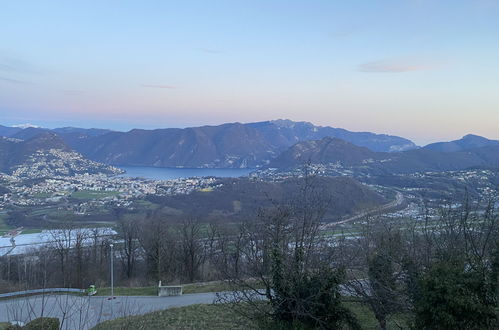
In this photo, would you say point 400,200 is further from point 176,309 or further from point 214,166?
point 214,166

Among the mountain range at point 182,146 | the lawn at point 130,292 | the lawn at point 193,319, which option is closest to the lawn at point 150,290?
the lawn at point 130,292

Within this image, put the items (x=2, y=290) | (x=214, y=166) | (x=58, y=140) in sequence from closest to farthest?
1. (x=2, y=290)
2. (x=58, y=140)
3. (x=214, y=166)

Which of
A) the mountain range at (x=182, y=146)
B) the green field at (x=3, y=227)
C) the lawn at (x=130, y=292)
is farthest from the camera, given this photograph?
the mountain range at (x=182, y=146)

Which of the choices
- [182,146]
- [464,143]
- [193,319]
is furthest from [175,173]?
[464,143]

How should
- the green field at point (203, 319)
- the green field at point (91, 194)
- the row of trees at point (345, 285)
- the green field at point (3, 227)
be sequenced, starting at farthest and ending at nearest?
the green field at point (91, 194), the green field at point (3, 227), the green field at point (203, 319), the row of trees at point (345, 285)

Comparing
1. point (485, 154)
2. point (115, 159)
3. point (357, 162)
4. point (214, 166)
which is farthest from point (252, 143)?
point (485, 154)

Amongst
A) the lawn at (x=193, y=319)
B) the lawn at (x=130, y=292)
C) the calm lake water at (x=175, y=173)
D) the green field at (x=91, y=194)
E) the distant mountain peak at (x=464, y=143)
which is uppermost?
the distant mountain peak at (x=464, y=143)

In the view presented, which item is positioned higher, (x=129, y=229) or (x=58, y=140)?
(x=58, y=140)

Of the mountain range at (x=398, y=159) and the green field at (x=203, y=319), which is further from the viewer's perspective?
the mountain range at (x=398, y=159)

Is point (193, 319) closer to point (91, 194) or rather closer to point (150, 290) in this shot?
point (150, 290)

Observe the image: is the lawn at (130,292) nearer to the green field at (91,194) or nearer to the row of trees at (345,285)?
the row of trees at (345,285)

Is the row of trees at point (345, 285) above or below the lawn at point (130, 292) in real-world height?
above
